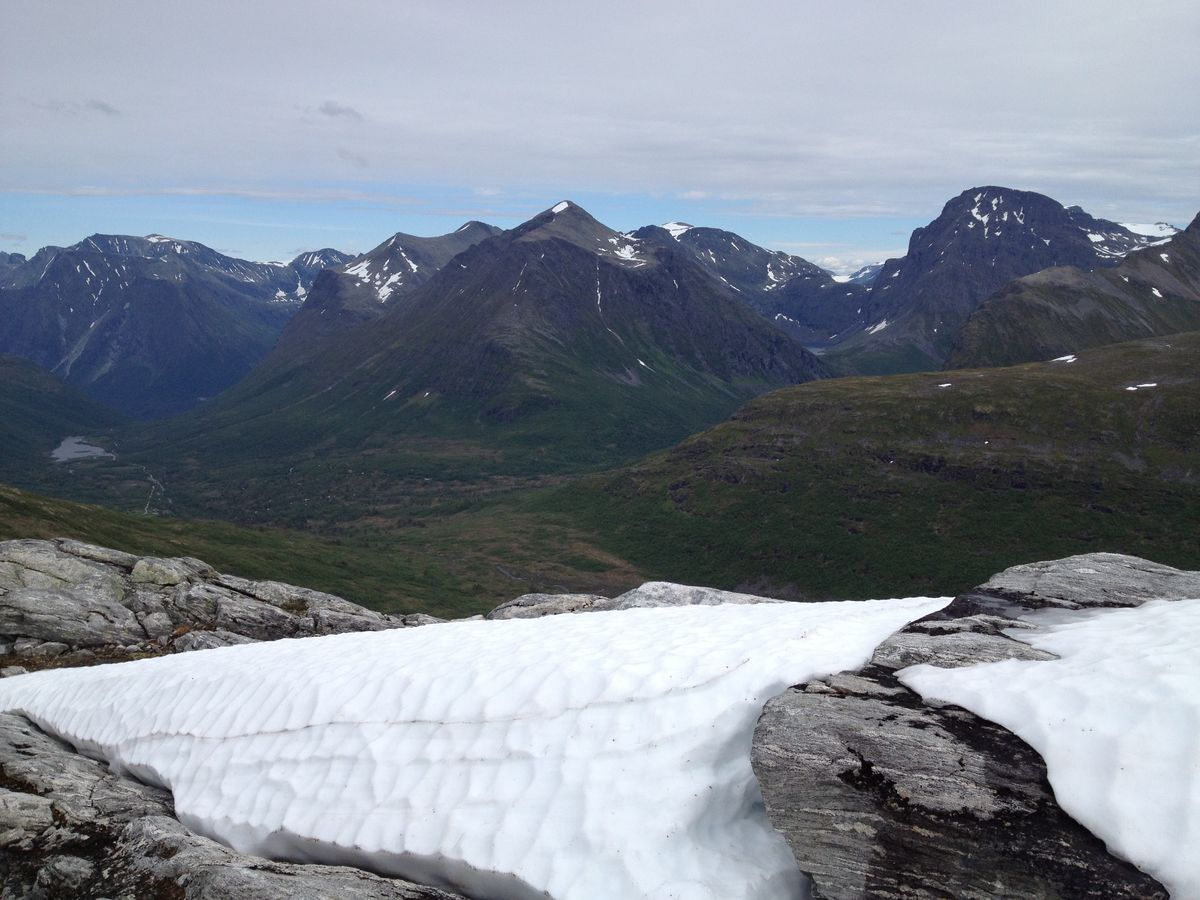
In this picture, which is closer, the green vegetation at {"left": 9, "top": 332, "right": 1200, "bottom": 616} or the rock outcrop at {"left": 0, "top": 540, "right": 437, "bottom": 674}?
the rock outcrop at {"left": 0, "top": 540, "right": 437, "bottom": 674}

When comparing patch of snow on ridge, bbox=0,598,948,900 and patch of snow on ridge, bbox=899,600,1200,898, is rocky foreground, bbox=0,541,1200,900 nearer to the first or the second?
patch of snow on ridge, bbox=899,600,1200,898

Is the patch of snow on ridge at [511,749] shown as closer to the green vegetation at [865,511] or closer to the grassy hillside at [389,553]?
the grassy hillside at [389,553]

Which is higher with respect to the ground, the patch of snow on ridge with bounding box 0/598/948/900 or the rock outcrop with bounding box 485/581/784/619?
the patch of snow on ridge with bounding box 0/598/948/900

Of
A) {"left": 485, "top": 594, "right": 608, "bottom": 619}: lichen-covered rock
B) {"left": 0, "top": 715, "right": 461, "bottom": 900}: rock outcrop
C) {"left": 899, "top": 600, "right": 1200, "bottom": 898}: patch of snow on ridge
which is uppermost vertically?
{"left": 899, "top": 600, "right": 1200, "bottom": 898}: patch of snow on ridge

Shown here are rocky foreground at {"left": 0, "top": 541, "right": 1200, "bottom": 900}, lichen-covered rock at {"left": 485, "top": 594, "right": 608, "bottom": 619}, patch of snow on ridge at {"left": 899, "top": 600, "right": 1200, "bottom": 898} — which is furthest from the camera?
lichen-covered rock at {"left": 485, "top": 594, "right": 608, "bottom": 619}

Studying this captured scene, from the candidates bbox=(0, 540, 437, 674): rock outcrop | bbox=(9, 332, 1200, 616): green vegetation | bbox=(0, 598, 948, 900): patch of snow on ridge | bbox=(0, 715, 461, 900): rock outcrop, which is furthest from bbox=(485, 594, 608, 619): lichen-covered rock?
bbox=(9, 332, 1200, 616): green vegetation

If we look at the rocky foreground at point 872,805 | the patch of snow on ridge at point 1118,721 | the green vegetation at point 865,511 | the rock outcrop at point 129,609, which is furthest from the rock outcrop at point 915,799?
the green vegetation at point 865,511

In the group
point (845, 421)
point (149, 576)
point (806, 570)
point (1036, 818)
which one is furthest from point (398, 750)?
point (845, 421)
